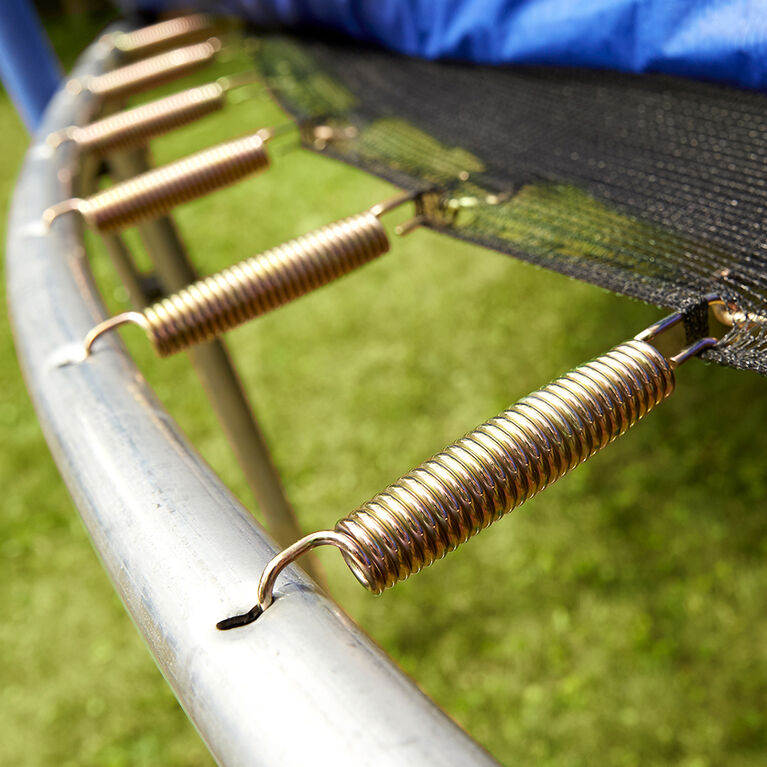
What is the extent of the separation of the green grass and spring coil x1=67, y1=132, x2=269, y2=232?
0.80m

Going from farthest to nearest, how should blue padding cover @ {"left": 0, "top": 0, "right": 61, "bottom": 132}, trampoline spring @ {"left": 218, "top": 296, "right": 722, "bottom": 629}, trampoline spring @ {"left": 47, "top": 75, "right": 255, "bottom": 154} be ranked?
1. blue padding cover @ {"left": 0, "top": 0, "right": 61, "bottom": 132}
2. trampoline spring @ {"left": 47, "top": 75, "right": 255, "bottom": 154}
3. trampoline spring @ {"left": 218, "top": 296, "right": 722, "bottom": 629}

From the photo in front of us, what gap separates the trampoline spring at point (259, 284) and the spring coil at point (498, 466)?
0.30 m

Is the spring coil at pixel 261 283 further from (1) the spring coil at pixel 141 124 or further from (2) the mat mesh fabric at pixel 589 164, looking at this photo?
(1) the spring coil at pixel 141 124

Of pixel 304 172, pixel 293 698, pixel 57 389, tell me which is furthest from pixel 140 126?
pixel 304 172

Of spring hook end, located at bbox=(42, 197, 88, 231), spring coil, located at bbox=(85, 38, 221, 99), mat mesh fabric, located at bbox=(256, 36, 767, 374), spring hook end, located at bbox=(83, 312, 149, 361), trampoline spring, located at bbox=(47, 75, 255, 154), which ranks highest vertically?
spring coil, located at bbox=(85, 38, 221, 99)

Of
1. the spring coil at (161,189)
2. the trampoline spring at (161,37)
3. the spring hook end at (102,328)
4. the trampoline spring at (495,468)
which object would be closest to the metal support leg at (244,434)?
the spring coil at (161,189)

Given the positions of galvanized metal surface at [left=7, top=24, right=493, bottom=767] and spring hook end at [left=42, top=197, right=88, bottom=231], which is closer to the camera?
galvanized metal surface at [left=7, top=24, right=493, bottom=767]

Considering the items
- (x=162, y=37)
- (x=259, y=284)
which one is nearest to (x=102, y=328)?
(x=259, y=284)

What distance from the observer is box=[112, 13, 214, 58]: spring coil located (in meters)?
1.53

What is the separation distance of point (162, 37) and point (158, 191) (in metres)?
0.87

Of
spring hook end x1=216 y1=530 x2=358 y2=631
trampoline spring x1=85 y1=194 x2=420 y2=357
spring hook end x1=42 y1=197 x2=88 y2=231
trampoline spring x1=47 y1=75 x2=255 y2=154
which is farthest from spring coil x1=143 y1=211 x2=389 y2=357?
trampoline spring x1=47 y1=75 x2=255 y2=154

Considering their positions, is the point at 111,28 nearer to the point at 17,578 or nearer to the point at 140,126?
the point at 140,126

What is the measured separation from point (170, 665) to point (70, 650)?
1262 mm

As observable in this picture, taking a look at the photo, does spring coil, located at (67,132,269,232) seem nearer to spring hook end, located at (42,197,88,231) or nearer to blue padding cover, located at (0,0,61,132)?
spring hook end, located at (42,197,88,231)
